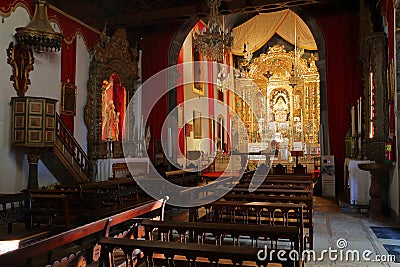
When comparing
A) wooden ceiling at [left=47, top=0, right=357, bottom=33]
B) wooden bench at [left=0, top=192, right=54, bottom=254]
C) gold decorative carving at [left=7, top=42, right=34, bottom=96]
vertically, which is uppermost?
wooden ceiling at [left=47, top=0, right=357, bottom=33]

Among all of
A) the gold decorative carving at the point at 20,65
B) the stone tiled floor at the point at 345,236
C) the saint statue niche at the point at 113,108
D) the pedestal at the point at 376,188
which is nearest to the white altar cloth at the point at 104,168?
the saint statue niche at the point at 113,108

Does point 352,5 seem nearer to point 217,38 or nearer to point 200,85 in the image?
point 217,38

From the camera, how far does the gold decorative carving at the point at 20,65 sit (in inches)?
304

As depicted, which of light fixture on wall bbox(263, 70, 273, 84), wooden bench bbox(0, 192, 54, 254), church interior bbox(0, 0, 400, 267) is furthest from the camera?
light fixture on wall bbox(263, 70, 273, 84)

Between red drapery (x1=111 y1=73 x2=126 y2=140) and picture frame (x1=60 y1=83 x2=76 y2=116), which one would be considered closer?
picture frame (x1=60 y1=83 x2=76 y2=116)

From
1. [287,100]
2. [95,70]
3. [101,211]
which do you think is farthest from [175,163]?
[287,100]

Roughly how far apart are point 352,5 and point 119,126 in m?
7.61

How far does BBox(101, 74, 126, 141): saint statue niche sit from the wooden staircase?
161 centimetres

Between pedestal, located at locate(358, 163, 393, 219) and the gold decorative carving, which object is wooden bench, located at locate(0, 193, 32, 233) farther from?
pedestal, located at locate(358, 163, 393, 219)

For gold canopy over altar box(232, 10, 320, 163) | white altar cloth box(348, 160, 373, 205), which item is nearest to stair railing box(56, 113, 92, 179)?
white altar cloth box(348, 160, 373, 205)

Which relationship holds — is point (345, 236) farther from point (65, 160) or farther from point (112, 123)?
point (112, 123)

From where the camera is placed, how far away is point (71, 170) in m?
8.42

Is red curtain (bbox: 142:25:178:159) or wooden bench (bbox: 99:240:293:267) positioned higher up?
red curtain (bbox: 142:25:178:159)

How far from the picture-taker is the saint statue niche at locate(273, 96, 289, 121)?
1867 centimetres
